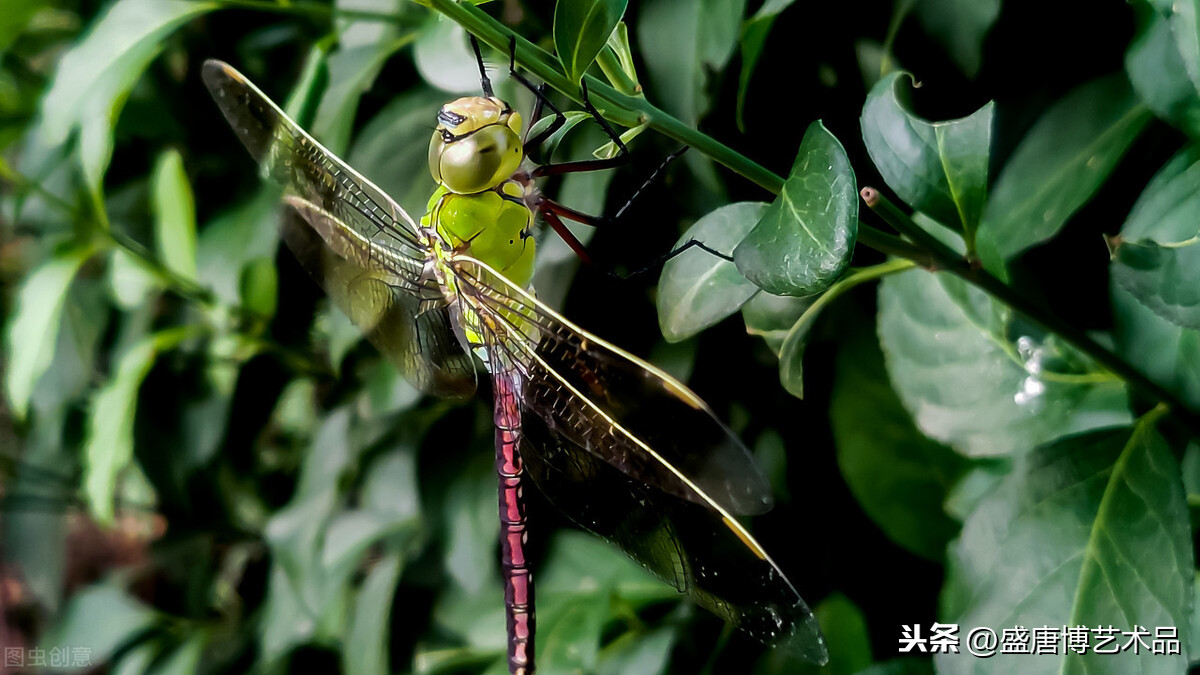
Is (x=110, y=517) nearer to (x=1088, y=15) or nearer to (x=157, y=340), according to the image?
(x=157, y=340)

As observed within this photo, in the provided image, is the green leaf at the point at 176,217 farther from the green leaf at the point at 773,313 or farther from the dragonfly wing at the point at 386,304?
the green leaf at the point at 773,313

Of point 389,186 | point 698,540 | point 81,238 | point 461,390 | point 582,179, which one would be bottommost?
point 698,540

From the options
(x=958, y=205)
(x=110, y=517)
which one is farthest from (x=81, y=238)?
(x=958, y=205)

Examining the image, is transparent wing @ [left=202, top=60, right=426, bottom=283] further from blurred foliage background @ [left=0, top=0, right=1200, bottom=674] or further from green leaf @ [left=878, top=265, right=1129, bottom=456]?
green leaf @ [left=878, top=265, right=1129, bottom=456]

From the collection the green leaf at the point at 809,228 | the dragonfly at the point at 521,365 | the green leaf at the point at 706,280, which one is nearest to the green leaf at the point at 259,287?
the dragonfly at the point at 521,365

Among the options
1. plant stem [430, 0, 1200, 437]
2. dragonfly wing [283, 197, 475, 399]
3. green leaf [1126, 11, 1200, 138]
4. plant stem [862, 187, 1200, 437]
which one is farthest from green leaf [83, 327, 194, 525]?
green leaf [1126, 11, 1200, 138]

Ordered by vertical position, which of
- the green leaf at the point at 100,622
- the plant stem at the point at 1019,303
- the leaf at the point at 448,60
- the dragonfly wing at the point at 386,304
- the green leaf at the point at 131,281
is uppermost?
the green leaf at the point at 131,281

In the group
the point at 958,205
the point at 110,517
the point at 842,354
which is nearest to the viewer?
the point at 958,205
